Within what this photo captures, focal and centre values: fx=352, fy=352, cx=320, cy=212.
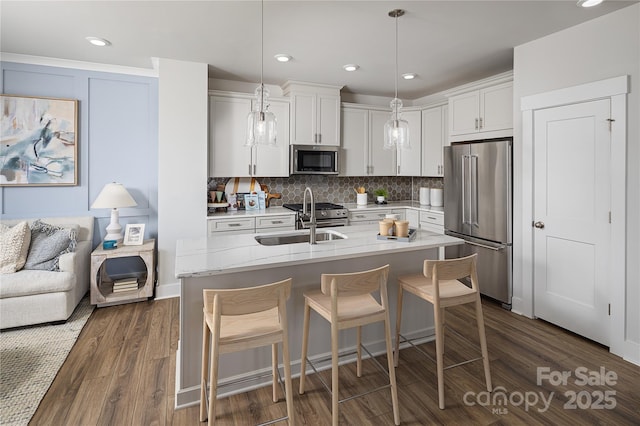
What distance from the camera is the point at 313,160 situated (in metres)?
4.68

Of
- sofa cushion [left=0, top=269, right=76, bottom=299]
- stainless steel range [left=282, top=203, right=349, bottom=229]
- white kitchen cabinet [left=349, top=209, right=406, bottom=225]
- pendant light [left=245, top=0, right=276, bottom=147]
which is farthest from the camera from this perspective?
white kitchen cabinet [left=349, top=209, right=406, bottom=225]

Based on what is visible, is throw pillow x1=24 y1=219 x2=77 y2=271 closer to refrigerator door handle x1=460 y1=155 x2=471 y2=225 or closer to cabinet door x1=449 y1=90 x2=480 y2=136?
refrigerator door handle x1=460 y1=155 x2=471 y2=225

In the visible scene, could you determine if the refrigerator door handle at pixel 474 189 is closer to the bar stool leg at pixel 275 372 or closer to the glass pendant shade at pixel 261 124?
the glass pendant shade at pixel 261 124

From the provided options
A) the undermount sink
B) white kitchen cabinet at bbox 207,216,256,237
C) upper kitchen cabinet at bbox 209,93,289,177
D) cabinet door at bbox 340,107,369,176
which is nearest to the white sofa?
white kitchen cabinet at bbox 207,216,256,237

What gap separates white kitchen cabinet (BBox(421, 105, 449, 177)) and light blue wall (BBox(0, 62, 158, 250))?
3.58 metres

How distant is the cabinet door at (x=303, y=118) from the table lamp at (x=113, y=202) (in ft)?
6.71

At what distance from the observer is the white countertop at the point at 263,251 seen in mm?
1966

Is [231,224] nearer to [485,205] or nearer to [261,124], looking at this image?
[261,124]

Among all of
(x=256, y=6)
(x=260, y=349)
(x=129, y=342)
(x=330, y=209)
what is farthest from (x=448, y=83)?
(x=129, y=342)

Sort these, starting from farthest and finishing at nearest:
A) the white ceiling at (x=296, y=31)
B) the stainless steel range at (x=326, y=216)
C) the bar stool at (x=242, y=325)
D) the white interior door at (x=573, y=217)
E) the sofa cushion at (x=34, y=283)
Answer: the stainless steel range at (x=326, y=216), the sofa cushion at (x=34, y=283), the white interior door at (x=573, y=217), the white ceiling at (x=296, y=31), the bar stool at (x=242, y=325)

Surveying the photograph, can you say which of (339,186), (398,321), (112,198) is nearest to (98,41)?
(112,198)

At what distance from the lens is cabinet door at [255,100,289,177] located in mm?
4453

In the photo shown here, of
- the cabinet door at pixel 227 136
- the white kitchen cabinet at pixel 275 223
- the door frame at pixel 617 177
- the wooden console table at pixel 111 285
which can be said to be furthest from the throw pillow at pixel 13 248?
the door frame at pixel 617 177

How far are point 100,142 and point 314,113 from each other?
2.54 meters
